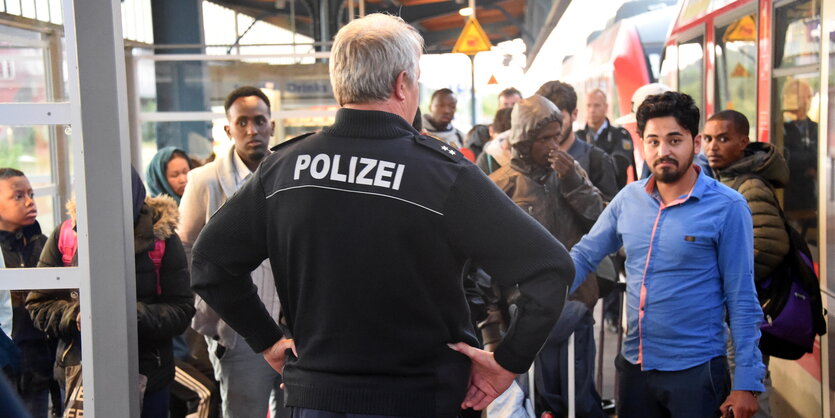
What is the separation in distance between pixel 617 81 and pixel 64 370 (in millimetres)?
Result: 11534

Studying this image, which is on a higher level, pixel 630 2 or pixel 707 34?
pixel 630 2

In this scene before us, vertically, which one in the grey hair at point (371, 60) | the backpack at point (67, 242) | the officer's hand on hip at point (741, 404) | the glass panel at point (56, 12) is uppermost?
the glass panel at point (56, 12)

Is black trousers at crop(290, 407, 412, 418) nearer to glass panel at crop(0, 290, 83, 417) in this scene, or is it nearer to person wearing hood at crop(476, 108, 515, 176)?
glass panel at crop(0, 290, 83, 417)

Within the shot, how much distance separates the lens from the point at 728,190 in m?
3.69

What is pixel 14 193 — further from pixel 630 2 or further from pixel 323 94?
pixel 630 2

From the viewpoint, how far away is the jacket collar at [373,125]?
245cm

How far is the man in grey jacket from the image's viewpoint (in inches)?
164

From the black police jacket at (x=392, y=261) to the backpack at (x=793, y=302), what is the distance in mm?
2683

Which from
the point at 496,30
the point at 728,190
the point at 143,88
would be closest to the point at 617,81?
the point at 143,88

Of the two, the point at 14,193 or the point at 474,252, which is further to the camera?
the point at 14,193

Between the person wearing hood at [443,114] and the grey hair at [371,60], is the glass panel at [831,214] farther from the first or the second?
the person wearing hood at [443,114]

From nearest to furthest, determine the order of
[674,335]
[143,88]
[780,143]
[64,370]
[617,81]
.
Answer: [64,370] < [674,335] < [780,143] < [143,88] < [617,81]

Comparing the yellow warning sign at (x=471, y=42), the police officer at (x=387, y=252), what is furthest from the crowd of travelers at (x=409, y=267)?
the yellow warning sign at (x=471, y=42)

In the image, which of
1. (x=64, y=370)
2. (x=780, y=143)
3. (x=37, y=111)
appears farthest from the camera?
(x=780, y=143)
